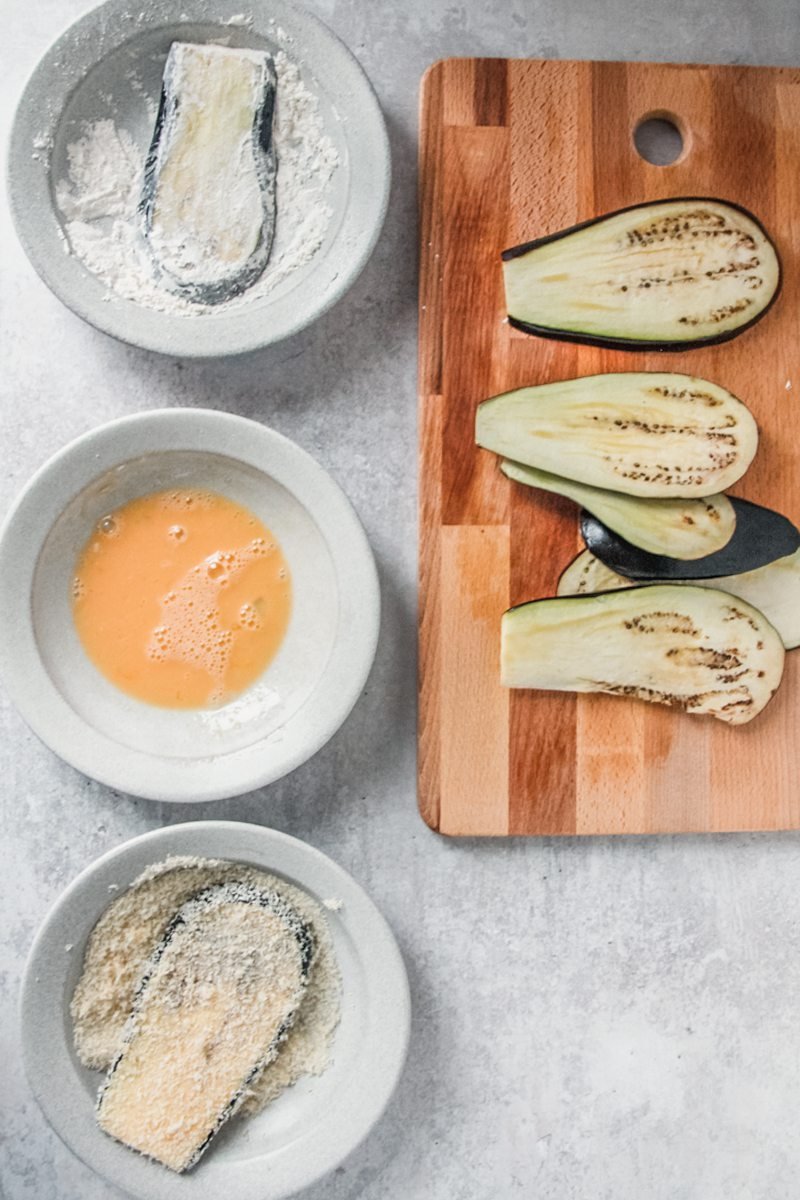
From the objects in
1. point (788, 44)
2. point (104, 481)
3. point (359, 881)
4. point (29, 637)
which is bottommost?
point (359, 881)

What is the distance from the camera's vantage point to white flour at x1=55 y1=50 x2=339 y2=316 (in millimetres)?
1135

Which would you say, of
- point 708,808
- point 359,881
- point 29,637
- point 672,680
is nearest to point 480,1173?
point 359,881

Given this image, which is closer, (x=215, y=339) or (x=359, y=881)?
(x=215, y=339)

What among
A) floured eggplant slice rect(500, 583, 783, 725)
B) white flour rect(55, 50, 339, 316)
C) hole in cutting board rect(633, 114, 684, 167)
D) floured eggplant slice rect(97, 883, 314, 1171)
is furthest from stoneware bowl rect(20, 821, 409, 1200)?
hole in cutting board rect(633, 114, 684, 167)

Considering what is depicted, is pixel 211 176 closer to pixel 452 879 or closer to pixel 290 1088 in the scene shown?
pixel 452 879

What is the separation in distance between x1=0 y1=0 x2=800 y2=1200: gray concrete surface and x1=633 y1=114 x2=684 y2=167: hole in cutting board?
91mm

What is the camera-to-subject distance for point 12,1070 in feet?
3.93

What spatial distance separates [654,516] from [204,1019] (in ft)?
2.34

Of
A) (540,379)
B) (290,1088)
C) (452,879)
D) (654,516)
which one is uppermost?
(540,379)

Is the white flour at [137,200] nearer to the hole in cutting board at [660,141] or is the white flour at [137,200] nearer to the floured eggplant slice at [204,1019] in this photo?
the hole in cutting board at [660,141]

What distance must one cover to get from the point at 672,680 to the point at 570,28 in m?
0.74

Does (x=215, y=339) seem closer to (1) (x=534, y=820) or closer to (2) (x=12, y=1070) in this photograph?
(1) (x=534, y=820)

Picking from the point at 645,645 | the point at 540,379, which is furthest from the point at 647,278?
the point at 645,645

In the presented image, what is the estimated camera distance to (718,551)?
1178 millimetres
